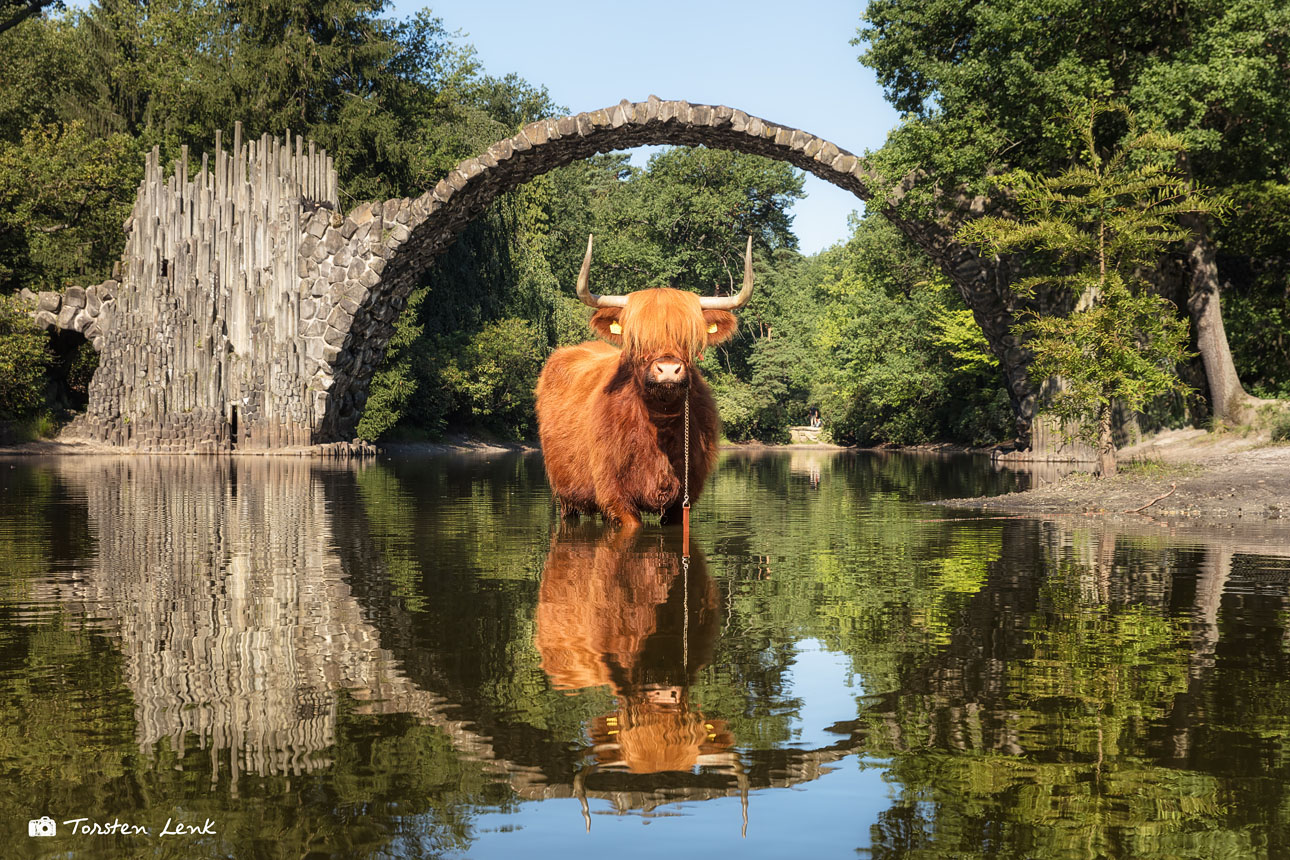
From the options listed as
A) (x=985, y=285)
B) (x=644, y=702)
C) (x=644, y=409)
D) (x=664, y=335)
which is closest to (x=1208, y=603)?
(x=644, y=702)

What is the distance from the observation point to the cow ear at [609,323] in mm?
10336

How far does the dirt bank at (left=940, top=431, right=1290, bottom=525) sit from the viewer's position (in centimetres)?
1252

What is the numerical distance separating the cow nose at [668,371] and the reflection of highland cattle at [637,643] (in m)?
1.32

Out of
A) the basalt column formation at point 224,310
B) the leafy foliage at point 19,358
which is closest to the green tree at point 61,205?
the leafy foliage at point 19,358

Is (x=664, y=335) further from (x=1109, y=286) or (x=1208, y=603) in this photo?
(x=1109, y=286)

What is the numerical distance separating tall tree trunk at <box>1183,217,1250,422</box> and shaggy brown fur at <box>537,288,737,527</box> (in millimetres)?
13698

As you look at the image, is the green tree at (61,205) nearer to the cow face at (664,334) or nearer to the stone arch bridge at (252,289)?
the stone arch bridge at (252,289)

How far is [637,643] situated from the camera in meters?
5.43

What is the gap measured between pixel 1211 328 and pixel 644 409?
51.8 ft

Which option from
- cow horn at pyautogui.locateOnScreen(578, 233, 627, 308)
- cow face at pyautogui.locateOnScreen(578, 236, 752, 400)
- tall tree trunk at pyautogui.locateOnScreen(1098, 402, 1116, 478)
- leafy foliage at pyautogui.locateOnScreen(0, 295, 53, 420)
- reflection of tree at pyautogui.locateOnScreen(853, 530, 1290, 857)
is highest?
leafy foliage at pyautogui.locateOnScreen(0, 295, 53, 420)

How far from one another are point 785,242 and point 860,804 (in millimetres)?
68375

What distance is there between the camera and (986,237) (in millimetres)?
20672

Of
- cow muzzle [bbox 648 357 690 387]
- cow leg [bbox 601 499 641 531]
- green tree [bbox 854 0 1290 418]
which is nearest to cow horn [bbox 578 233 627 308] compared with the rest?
cow muzzle [bbox 648 357 690 387]

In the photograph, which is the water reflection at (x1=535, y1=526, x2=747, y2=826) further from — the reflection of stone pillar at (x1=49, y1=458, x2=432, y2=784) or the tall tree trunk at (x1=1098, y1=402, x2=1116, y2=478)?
the tall tree trunk at (x1=1098, y1=402, x2=1116, y2=478)
